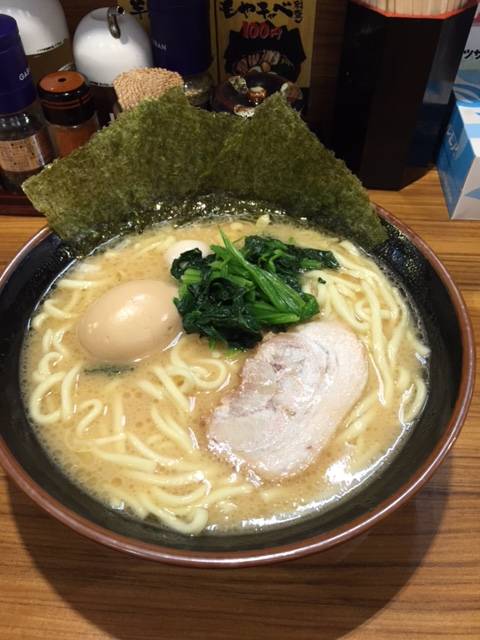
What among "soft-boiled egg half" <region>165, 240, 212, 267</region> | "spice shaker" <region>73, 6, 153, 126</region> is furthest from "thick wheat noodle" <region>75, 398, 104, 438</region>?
"spice shaker" <region>73, 6, 153, 126</region>

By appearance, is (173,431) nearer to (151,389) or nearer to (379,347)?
(151,389)

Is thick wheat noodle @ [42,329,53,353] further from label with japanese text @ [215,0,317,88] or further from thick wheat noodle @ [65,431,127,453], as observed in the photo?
label with japanese text @ [215,0,317,88]

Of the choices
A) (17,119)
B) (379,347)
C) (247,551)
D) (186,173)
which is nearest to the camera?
(247,551)

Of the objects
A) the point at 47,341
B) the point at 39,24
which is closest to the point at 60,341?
the point at 47,341

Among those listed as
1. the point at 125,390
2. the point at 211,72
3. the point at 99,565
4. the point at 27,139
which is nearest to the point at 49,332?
the point at 125,390

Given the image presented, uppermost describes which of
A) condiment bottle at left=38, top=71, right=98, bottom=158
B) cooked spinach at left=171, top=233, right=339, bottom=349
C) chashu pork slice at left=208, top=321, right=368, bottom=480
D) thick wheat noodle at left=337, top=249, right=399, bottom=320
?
condiment bottle at left=38, top=71, right=98, bottom=158

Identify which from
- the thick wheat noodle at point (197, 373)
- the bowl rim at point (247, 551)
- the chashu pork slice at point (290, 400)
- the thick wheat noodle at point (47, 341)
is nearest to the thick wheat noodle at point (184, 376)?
the thick wheat noodle at point (197, 373)

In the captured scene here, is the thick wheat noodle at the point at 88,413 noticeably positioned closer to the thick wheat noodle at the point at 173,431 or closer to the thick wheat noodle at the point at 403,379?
the thick wheat noodle at the point at 173,431
